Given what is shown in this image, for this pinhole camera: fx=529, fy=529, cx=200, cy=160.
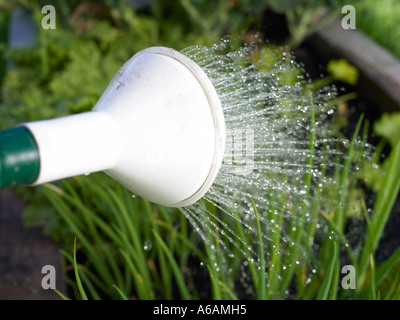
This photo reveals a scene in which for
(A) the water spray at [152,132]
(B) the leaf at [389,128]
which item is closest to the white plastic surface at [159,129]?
(A) the water spray at [152,132]

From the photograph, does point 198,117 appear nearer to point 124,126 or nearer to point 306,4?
point 124,126

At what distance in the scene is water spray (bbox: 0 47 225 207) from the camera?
2.39 ft

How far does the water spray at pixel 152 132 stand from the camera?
73 centimetres

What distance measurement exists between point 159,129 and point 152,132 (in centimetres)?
1

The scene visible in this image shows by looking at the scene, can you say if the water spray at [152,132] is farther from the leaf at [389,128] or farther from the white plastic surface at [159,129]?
the leaf at [389,128]

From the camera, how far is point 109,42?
271cm

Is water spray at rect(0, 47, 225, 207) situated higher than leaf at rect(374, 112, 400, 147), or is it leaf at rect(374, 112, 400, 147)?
leaf at rect(374, 112, 400, 147)

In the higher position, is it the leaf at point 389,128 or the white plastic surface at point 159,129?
the leaf at point 389,128

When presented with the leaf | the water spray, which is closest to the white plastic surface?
the water spray

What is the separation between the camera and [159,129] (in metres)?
0.80

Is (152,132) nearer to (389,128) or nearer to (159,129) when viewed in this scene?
(159,129)

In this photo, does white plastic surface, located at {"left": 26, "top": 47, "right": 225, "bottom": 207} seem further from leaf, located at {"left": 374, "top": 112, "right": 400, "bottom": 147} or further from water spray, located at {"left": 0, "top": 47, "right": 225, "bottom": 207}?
leaf, located at {"left": 374, "top": 112, "right": 400, "bottom": 147}

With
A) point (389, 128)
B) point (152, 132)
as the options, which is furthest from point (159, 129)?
point (389, 128)
